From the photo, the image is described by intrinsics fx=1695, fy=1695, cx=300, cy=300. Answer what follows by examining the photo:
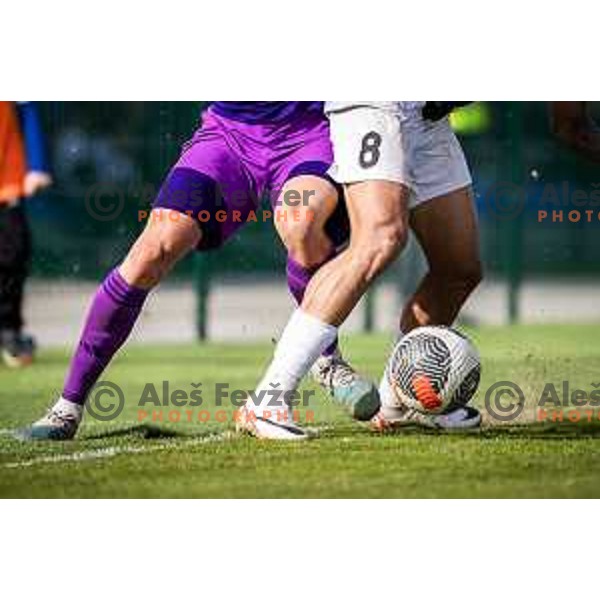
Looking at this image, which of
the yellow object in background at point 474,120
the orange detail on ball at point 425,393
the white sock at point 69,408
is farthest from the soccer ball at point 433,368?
the yellow object in background at point 474,120

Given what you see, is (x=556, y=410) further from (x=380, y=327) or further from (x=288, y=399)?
(x=380, y=327)

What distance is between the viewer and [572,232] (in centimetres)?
960

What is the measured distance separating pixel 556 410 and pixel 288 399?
1.33 meters

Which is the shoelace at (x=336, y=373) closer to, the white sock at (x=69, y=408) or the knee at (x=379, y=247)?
the knee at (x=379, y=247)

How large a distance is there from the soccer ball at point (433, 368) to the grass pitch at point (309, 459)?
0.12 m

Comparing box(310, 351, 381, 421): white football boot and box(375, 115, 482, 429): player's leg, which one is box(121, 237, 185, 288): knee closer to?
box(310, 351, 381, 421): white football boot

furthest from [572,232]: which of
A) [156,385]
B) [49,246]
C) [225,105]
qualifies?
[225,105]

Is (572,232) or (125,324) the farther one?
(572,232)

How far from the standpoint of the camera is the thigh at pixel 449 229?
511cm

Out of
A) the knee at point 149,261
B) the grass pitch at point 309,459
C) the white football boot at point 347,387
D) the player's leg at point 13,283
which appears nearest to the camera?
the grass pitch at point 309,459

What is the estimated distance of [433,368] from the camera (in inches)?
196

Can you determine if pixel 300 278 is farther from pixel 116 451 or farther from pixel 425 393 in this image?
pixel 116 451

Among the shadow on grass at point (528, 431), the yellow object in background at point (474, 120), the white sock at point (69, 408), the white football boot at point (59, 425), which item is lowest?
the shadow on grass at point (528, 431)

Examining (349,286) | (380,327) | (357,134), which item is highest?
(357,134)
